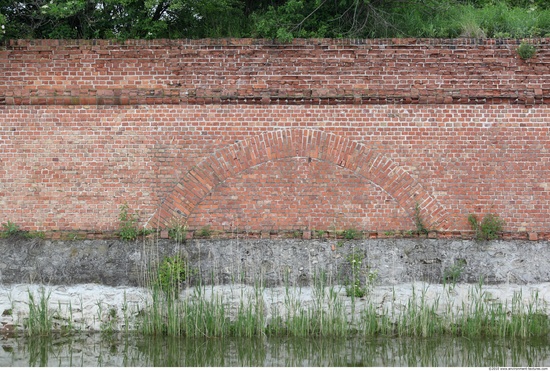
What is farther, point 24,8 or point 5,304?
point 24,8

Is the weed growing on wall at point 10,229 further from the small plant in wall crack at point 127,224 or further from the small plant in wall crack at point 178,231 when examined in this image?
the small plant in wall crack at point 178,231

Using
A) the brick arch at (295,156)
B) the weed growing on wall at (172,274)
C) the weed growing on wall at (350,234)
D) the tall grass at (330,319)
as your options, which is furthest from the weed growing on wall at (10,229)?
the weed growing on wall at (350,234)

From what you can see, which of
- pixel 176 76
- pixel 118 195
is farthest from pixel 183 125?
pixel 118 195

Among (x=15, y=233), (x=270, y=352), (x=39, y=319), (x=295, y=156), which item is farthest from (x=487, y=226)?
(x=15, y=233)

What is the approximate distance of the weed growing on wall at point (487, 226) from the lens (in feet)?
34.7

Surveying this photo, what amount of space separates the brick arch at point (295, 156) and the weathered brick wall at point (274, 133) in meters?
0.02

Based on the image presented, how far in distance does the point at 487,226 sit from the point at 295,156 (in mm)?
2972

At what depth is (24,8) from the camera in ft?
37.3

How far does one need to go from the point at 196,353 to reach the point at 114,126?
368cm

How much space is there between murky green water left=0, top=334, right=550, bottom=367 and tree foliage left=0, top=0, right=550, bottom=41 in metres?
4.47

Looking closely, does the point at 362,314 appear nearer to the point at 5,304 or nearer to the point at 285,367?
the point at 285,367

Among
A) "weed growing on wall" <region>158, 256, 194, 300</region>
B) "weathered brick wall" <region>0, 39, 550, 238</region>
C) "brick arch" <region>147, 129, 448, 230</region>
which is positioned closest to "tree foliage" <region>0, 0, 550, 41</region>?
"weathered brick wall" <region>0, 39, 550, 238</region>

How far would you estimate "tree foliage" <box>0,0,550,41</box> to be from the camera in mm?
11023

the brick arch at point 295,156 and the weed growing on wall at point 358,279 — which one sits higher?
the brick arch at point 295,156
